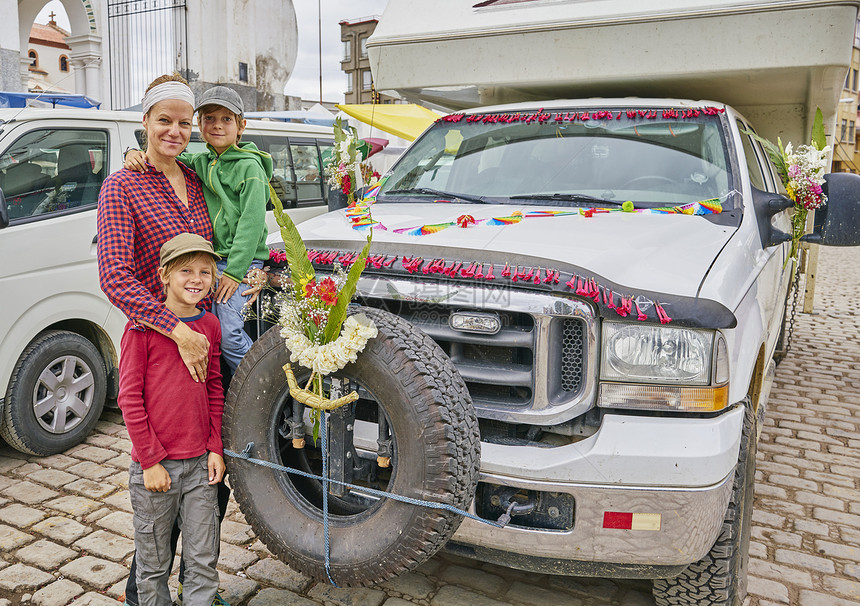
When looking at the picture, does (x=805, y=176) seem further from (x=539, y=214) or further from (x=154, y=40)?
(x=154, y=40)

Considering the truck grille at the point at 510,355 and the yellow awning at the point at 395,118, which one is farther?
the yellow awning at the point at 395,118

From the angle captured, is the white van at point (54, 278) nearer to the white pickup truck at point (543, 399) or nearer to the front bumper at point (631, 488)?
the white pickup truck at point (543, 399)

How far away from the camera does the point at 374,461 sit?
8.72 feet

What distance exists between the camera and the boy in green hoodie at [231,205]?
2.89 meters

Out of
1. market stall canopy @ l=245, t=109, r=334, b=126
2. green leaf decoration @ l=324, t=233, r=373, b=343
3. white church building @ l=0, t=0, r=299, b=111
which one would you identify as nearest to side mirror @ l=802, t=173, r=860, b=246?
green leaf decoration @ l=324, t=233, r=373, b=343

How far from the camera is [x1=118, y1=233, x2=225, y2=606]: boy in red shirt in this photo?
2.52 meters

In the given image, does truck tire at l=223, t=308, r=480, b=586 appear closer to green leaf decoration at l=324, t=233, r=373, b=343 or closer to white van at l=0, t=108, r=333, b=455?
green leaf decoration at l=324, t=233, r=373, b=343

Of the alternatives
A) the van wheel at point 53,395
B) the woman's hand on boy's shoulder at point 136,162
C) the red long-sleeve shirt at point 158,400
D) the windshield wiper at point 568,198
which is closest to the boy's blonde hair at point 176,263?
the red long-sleeve shirt at point 158,400

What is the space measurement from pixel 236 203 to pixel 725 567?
234 centimetres

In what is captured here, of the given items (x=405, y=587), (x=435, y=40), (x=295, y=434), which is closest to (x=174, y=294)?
(x=295, y=434)

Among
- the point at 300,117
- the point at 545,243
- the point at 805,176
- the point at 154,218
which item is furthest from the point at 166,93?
the point at 300,117

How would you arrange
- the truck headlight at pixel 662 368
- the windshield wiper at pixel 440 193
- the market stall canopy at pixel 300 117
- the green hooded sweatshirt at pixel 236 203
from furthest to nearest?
the market stall canopy at pixel 300 117 → the windshield wiper at pixel 440 193 → the green hooded sweatshirt at pixel 236 203 → the truck headlight at pixel 662 368

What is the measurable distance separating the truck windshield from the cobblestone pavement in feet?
5.80

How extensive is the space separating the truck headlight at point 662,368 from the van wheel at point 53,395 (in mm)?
3582
